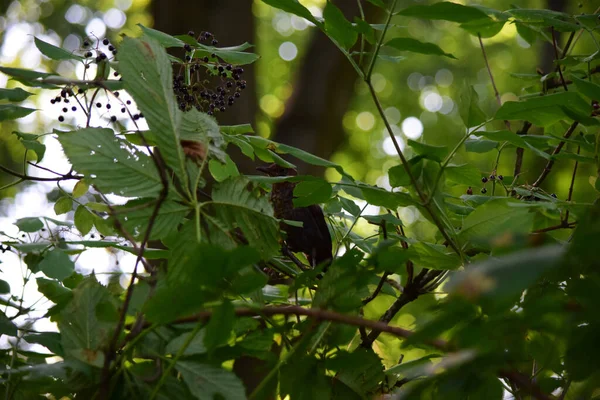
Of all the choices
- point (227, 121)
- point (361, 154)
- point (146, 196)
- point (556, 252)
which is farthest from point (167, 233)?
point (361, 154)

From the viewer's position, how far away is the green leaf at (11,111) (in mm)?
826

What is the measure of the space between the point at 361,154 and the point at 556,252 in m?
10.4

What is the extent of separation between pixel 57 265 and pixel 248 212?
0.49m

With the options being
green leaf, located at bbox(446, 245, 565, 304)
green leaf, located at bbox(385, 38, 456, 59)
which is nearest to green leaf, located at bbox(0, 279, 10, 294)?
green leaf, located at bbox(385, 38, 456, 59)

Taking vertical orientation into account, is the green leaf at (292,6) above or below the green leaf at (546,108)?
above

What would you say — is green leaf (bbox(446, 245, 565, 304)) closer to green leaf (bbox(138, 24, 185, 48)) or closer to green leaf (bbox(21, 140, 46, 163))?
green leaf (bbox(138, 24, 185, 48))

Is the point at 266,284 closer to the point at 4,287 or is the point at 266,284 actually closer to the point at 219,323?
the point at 219,323

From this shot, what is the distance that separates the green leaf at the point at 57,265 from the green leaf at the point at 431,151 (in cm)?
60

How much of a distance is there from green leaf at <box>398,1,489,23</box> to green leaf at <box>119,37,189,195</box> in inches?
10.6

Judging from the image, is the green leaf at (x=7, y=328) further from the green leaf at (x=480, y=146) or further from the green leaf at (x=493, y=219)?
the green leaf at (x=480, y=146)

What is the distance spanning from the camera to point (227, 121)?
3318 millimetres

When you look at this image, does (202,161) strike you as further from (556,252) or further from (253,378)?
(253,378)

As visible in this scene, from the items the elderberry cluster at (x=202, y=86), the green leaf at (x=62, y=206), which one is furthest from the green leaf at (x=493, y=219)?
the green leaf at (x=62, y=206)

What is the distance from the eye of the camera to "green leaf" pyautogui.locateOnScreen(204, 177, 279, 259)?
1.98ft
